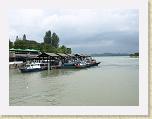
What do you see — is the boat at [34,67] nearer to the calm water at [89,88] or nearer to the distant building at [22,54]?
the distant building at [22,54]

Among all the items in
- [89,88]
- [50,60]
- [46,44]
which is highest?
[46,44]

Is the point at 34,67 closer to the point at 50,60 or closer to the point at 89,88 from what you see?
the point at 50,60

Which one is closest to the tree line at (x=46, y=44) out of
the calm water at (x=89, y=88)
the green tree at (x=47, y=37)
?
the green tree at (x=47, y=37)

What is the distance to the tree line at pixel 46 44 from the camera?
399 centimetres

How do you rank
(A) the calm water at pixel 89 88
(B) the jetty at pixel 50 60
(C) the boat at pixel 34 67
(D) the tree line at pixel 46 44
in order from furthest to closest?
A: (C) the boat at pixel 34 67 → (B) the jetty at pixel 50 60 → (D) the tree line at pixel 46 44 → (A) the calm water at pixel 89 88

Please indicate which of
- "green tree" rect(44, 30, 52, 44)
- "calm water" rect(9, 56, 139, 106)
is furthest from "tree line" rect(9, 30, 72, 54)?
"calm water" rect(9, 56, 139, 106)

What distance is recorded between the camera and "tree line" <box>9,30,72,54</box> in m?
3.99

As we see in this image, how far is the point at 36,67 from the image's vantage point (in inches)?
197

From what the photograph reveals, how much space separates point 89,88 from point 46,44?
0.67 meters

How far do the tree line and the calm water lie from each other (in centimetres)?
29

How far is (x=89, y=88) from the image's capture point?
13.4ft

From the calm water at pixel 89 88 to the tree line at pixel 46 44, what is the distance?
291 millimetres

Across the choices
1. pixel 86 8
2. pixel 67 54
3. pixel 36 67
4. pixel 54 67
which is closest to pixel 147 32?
pixel 86 8

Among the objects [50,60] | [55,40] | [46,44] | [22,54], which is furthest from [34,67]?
[55,40]
